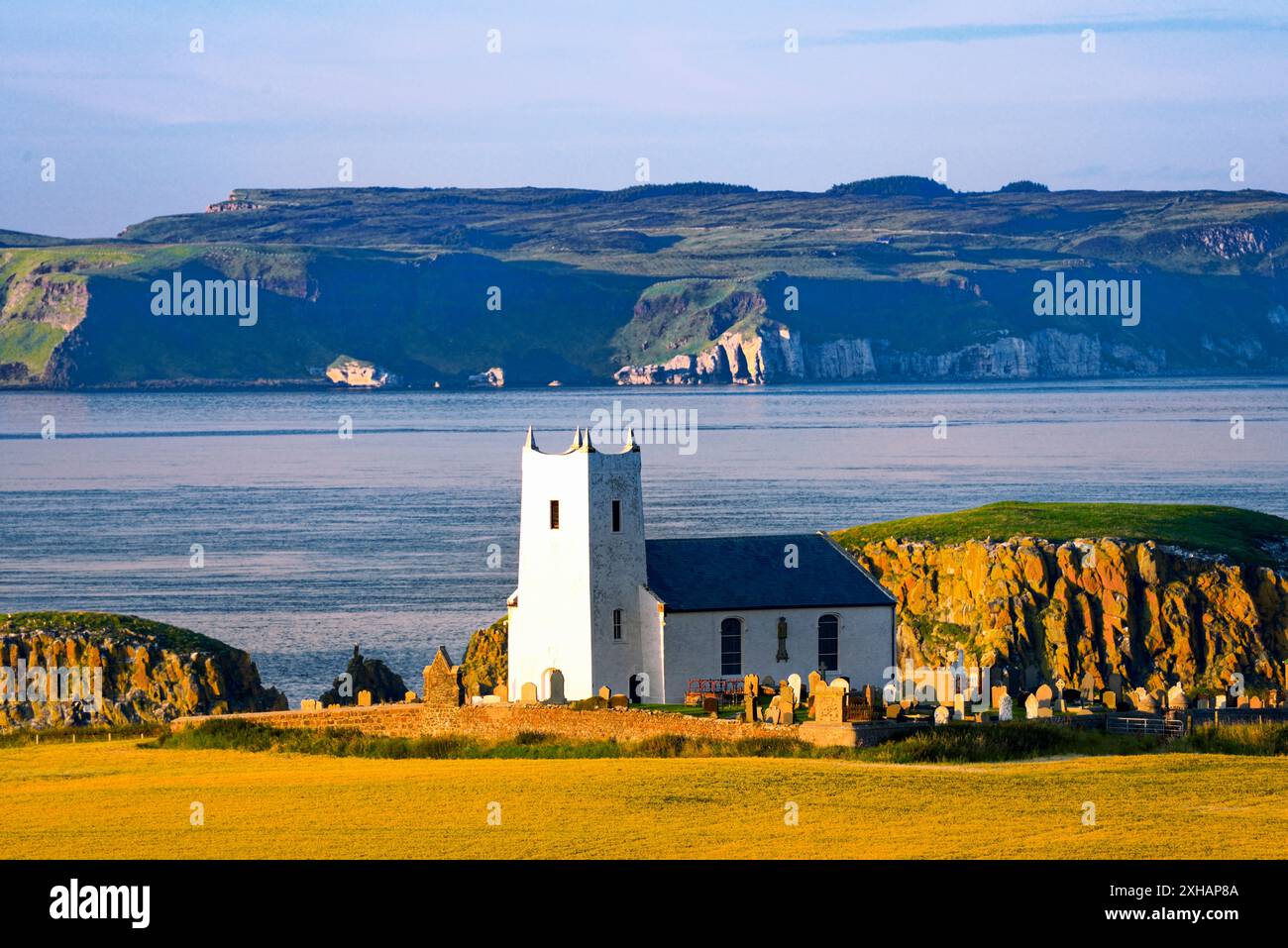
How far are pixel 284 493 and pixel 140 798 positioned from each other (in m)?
110

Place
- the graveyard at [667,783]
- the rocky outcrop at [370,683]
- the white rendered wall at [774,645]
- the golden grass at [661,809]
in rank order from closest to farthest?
the golden grass at [661,809] < the graveyard at [667,783] < the white rendered wall at [774,645] < the rocky outcrop at [370,683]

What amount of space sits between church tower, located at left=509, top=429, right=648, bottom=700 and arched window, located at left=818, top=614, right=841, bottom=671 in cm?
434

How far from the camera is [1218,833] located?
3350 cm

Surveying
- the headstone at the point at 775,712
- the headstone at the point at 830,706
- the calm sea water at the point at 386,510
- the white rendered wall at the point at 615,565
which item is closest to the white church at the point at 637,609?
the white rendered wall at the point at 615,565

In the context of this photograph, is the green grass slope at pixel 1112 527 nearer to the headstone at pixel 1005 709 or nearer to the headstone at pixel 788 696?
the headstone at pixel 788 696

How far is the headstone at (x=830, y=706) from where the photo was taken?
4428 centimetres

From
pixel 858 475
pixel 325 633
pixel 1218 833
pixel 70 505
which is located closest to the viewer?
pixel 1218 833

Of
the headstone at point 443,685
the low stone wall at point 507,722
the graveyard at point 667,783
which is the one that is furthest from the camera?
the headstone at point 443,685

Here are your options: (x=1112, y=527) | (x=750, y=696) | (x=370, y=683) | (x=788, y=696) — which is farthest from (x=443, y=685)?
(x=1112, y=527)

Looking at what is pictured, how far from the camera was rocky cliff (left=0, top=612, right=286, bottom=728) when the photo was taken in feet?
203

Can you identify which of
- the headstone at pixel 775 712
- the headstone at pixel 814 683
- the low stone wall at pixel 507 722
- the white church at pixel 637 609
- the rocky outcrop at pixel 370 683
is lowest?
the rocky outcrop at pixel 370 683

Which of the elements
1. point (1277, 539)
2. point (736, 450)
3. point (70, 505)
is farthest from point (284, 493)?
point (1277, 539)

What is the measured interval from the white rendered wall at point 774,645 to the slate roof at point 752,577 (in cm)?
24
